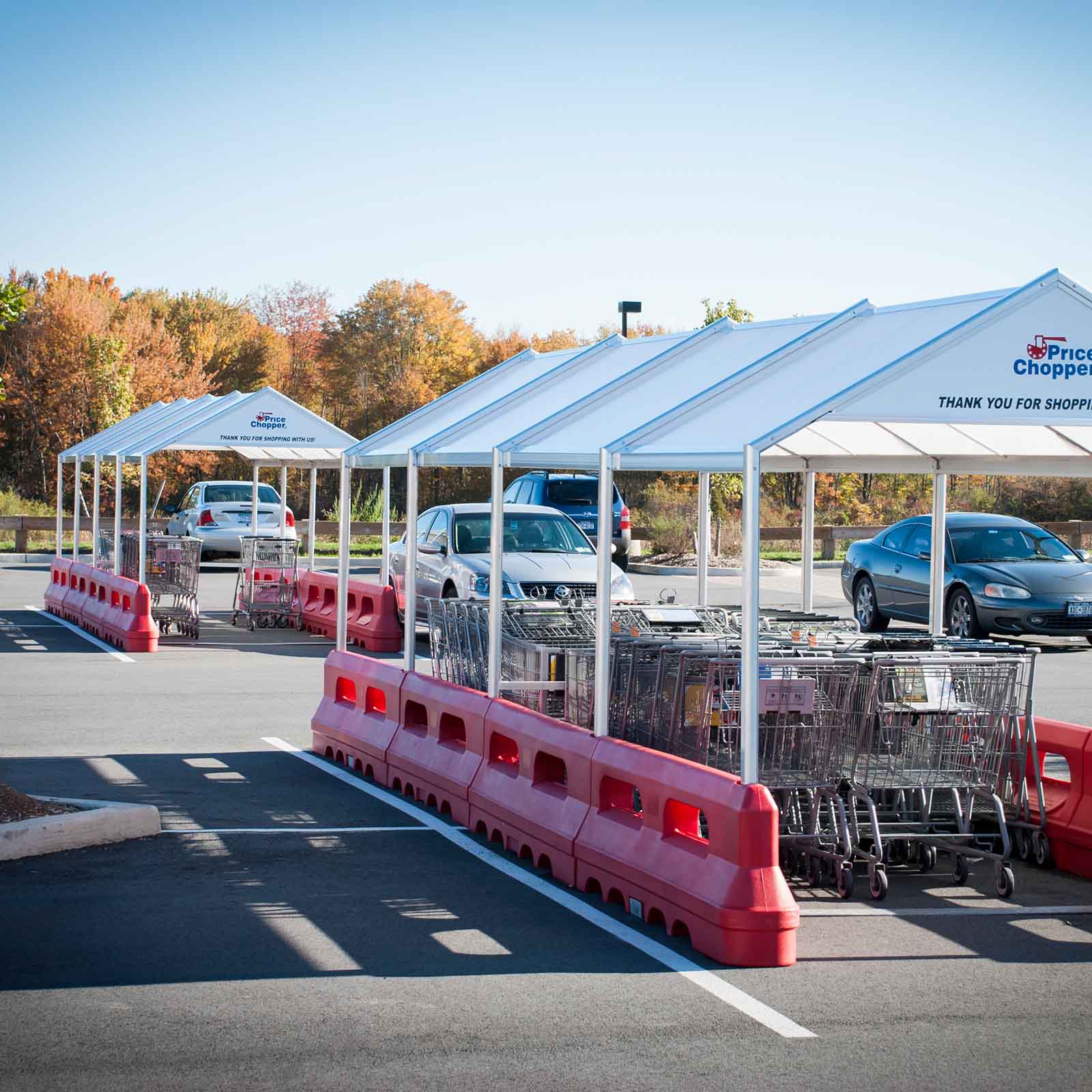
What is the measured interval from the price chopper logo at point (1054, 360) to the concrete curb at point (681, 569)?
2365 centimetres

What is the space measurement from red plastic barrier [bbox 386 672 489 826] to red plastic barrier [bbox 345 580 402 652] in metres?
7.91

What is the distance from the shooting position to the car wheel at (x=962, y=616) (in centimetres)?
2025

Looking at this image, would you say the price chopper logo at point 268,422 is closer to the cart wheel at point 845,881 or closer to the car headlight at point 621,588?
the car headlight at point 621,588

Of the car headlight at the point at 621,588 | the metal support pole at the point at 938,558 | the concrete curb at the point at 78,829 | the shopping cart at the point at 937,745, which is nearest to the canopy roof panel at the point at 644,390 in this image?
the metal support pole at the point at 938,558

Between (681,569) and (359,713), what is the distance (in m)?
21.8

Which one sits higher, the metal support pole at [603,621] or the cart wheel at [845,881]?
the metal support pole at [603,621]

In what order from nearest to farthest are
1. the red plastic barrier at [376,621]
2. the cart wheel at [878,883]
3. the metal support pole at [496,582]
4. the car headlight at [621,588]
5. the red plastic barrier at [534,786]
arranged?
the cart wheel at [878,883], the red plastic barrier at [534,786], the metal support pole at [496,582], the car headlight at [621,588], the red plastic barrier at [376,621]

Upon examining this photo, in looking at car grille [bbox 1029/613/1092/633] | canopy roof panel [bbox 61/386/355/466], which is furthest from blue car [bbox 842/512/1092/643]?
canopy roof panel [bbox 61/386/355/466]

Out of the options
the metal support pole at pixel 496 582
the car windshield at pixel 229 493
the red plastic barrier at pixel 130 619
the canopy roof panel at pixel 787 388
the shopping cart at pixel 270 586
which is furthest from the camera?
the car windshield at pixel 229 493

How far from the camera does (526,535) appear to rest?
19922 mm

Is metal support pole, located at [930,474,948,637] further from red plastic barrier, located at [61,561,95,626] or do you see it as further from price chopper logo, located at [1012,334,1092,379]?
red plastic barrier, located at [61,561,95,626]

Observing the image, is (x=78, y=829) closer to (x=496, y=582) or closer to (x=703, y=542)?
(x=496, y=582)

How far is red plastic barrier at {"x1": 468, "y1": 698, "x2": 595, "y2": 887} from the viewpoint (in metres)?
8.34

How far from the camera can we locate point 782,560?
35906 mm
